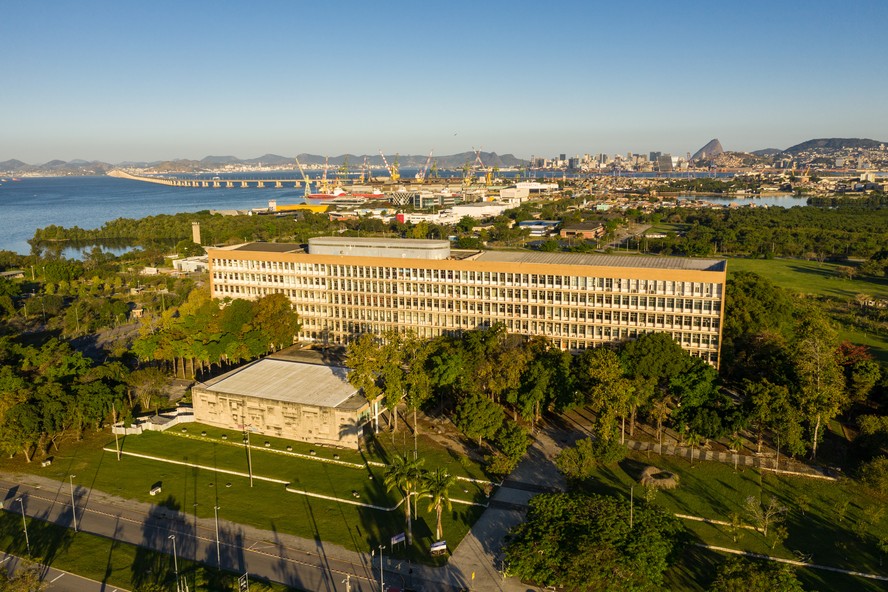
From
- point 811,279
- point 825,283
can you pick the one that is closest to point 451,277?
point 825,283

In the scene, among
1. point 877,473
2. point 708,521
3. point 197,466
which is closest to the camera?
point 708,521

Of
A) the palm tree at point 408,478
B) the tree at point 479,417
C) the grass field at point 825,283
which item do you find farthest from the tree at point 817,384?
the palm tree at point 408,478

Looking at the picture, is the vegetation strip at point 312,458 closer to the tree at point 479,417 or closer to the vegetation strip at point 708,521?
the tree at point 479,417

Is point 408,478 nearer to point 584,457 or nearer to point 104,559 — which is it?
point 584,457

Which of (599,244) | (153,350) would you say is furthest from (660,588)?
(599,244)

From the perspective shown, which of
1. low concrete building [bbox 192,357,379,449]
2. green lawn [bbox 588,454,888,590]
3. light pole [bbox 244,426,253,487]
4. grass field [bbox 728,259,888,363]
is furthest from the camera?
grass field [bbox 728,259,888,363]

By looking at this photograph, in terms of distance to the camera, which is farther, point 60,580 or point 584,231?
point 584,231

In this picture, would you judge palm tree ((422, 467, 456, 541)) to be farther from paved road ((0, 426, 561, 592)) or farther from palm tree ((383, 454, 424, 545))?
paved road ((0, 426, 561, 592))

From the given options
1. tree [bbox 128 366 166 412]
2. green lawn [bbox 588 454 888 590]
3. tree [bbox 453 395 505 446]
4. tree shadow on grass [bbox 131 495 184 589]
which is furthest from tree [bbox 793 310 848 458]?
tree [bbox 128 366 166 412]
